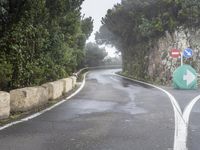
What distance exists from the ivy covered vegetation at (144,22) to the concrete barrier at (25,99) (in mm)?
18796

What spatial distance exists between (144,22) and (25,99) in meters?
20.9

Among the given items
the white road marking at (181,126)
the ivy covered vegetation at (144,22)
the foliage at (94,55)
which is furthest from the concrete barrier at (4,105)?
the foliage at (94,55)

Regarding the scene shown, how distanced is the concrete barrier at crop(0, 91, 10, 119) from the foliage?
169 ft

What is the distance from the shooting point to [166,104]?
471 inches

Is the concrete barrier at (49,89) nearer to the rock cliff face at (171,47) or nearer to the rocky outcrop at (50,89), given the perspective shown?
the rocky outcrop at (50,89)

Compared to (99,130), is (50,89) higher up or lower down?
higher up

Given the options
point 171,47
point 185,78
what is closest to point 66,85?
point 185,78

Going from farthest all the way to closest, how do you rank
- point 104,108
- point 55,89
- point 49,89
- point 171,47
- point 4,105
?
point 171,47 → point 55,89 → point 49,89 → point 104,108 → point 4,105

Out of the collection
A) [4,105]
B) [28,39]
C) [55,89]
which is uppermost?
[28,39]

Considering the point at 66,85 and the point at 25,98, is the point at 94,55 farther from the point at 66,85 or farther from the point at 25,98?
the point at 25,98

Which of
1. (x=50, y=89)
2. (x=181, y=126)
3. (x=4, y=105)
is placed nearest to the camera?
(x=181, y=126)

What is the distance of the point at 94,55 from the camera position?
205 feet

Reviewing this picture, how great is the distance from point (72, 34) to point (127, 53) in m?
19.1

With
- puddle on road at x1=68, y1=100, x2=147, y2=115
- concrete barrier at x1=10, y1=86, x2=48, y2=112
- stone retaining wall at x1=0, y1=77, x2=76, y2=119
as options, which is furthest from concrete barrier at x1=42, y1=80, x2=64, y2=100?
puddle on road at x1=68, y1=100, x2=147, y2=115
